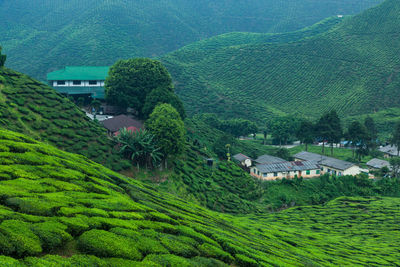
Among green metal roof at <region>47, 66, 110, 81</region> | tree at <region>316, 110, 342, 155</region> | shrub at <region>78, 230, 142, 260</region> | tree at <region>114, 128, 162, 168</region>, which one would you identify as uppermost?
green metal roof at <region>47, 66, 110, 81</region>

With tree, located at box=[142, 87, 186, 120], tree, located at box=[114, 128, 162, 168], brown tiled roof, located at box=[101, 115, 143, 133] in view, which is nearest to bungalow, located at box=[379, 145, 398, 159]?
tree, located at box=[142, 87, 186, 120]

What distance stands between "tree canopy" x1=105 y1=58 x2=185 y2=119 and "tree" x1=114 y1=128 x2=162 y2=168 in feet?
58.6

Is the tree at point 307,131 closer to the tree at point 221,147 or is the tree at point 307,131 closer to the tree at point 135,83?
the tree at point 221,147

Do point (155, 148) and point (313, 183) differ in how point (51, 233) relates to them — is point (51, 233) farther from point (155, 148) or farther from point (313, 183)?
point (313, 183)

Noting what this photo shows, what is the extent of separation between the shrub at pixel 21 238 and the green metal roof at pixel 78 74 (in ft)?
280

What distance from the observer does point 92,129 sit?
194 ft

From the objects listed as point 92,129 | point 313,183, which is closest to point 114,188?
point 92,129

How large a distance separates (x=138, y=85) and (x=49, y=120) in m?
27.1

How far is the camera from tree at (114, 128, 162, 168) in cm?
5497

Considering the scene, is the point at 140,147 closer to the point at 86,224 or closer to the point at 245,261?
the point at 245,261

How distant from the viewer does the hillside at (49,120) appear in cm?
4972

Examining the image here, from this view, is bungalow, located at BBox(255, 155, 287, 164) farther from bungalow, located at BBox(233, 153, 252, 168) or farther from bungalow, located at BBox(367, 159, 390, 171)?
bungalow, located at BBox(367, 159, 390, 171)

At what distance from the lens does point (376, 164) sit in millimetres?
98938

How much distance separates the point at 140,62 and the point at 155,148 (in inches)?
1213
